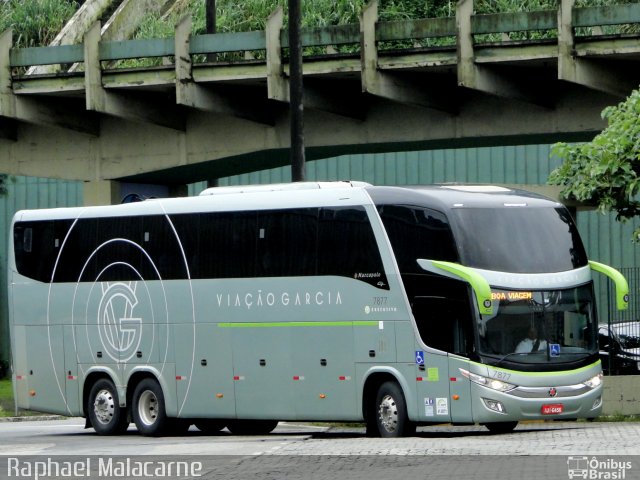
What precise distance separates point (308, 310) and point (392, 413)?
209 centimetres

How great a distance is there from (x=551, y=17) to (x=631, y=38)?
1285 millimetres

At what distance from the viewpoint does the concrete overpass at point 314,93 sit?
82.7 feet

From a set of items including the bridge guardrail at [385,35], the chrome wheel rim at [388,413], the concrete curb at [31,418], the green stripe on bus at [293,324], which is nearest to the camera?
the chrome wheel rim at [388,413]

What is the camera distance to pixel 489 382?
837 inches

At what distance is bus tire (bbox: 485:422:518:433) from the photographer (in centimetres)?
2305

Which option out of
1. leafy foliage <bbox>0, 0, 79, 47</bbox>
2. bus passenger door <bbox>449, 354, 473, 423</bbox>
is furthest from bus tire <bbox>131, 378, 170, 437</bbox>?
leafy foliage <bbox>0, 0, 79, 47</bbox>

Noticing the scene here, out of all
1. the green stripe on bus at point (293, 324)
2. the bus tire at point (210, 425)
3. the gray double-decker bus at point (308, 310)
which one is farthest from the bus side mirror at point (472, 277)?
the bus tire at point (210, 425)

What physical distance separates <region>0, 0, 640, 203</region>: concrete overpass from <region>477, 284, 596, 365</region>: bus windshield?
437cm

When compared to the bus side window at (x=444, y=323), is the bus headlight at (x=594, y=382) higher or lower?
lower

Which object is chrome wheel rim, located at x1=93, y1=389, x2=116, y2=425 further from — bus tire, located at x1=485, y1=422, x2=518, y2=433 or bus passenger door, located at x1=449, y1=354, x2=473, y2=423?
bus passenger door, located at x1=449, y1=354, x2=473, y2=423

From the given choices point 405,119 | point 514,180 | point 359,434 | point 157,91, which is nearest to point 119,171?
point 157,91

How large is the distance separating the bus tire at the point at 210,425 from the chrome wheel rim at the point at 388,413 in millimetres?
4263

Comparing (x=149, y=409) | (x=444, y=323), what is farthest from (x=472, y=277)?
(x=149, y=409)

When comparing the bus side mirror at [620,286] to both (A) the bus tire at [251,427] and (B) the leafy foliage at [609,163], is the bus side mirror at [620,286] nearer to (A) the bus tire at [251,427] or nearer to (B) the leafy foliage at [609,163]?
(B) the leafy foliage at [609,163]
